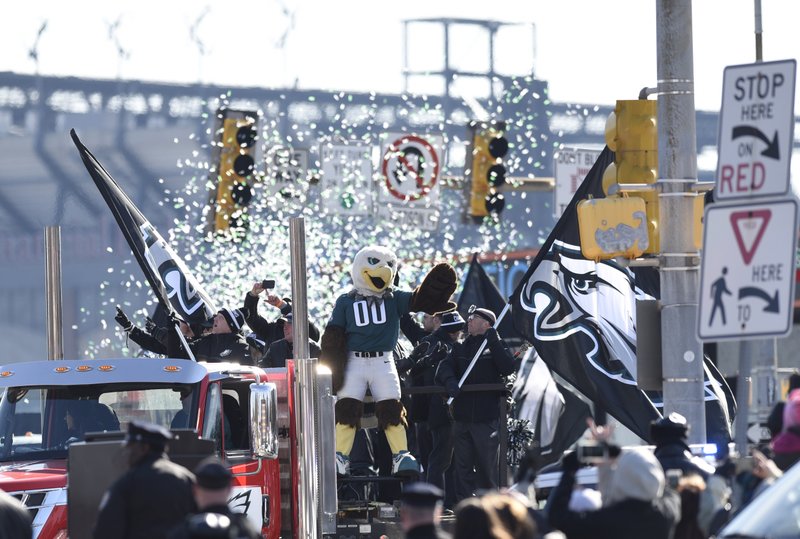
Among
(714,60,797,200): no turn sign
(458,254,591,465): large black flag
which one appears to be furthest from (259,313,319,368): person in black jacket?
(714,60,797,200): no turn sign

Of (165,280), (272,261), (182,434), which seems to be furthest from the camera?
(272,261)

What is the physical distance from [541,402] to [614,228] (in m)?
8.65

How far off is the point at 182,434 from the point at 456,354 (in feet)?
14.7

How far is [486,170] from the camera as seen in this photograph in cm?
2980

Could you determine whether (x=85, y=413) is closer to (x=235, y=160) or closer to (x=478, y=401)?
(x=478, y=401)

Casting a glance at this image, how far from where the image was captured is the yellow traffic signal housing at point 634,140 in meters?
14.2

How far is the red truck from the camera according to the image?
13.6 m

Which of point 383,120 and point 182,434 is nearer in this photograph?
point 182,434

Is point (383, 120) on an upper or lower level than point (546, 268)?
upper

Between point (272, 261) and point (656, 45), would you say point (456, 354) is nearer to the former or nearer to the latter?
point (656, 45)

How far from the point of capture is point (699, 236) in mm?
13695

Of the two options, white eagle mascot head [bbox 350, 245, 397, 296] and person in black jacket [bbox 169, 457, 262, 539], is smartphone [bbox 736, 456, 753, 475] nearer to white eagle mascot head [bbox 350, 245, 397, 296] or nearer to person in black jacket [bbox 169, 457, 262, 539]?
person in black jacket [bbox 169, 457, 262, 539]

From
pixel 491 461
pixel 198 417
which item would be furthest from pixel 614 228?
pixel 491 461

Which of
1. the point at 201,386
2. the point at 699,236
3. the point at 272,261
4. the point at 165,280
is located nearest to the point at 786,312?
the point at 699,236
